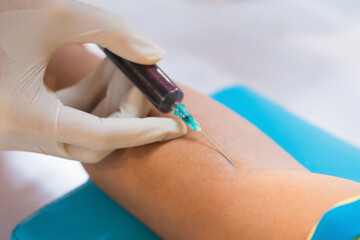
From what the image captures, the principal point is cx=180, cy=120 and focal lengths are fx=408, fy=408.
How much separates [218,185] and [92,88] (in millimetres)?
490

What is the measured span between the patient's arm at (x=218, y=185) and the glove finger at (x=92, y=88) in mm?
186

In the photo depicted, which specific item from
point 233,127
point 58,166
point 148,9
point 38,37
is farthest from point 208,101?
point 148,9

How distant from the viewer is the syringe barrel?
40.0 inches

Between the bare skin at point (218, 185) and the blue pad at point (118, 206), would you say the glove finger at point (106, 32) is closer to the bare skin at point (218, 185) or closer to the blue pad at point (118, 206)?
the bare skin at point (218, 185)

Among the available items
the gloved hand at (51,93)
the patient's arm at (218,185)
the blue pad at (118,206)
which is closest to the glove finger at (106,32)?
the gloved hand at (51,93)

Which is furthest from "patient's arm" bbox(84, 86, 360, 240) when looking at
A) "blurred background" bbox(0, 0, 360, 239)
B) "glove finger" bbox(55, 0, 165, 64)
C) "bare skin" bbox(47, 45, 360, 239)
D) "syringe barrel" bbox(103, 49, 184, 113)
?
"blurred background" bbox(0, 0, 360, 239)

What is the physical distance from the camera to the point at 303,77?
7.78ft

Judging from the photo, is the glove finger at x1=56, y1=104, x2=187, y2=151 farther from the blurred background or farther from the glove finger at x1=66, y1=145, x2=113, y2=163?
the blurred background

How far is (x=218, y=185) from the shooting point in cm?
98

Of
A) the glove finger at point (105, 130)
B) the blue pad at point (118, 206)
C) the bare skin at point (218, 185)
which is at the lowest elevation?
the blue pad at point (118, 206)

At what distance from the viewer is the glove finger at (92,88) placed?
3.80 feet

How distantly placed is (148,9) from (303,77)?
1353mm

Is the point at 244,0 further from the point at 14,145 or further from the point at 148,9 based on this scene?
the point at 14,145

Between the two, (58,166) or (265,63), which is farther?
(265,63)
